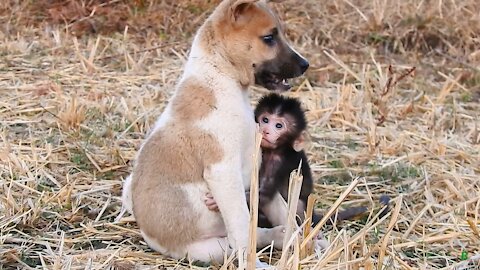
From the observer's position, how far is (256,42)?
447 cm

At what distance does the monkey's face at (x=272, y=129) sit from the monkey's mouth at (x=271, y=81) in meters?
0.28

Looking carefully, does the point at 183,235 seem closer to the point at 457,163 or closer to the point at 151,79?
the point at 457,163

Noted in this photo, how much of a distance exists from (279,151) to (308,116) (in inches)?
92.2

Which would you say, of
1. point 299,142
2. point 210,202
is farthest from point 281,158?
point 210,202

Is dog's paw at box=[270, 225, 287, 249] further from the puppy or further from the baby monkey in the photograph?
the baby monkey

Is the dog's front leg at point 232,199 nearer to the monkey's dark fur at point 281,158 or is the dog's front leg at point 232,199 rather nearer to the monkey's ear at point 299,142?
the monkey's dark fur at point 281,158

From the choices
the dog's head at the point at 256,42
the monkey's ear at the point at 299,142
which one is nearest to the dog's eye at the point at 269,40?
the dog's head at the point at 256,42

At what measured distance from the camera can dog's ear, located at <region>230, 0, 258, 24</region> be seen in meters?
4.37

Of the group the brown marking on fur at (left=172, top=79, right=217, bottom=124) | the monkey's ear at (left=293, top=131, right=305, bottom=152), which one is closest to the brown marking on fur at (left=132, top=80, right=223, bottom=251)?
the brown marking on fur at (left=172, top=79, right=217, bottom=124)

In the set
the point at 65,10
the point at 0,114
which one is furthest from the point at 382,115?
the point at 65,10

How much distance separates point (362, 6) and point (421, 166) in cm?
434

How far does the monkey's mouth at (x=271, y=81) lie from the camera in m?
4.55

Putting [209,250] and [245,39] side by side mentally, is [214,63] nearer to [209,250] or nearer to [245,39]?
[245,39]

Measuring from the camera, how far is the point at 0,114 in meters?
6.77
